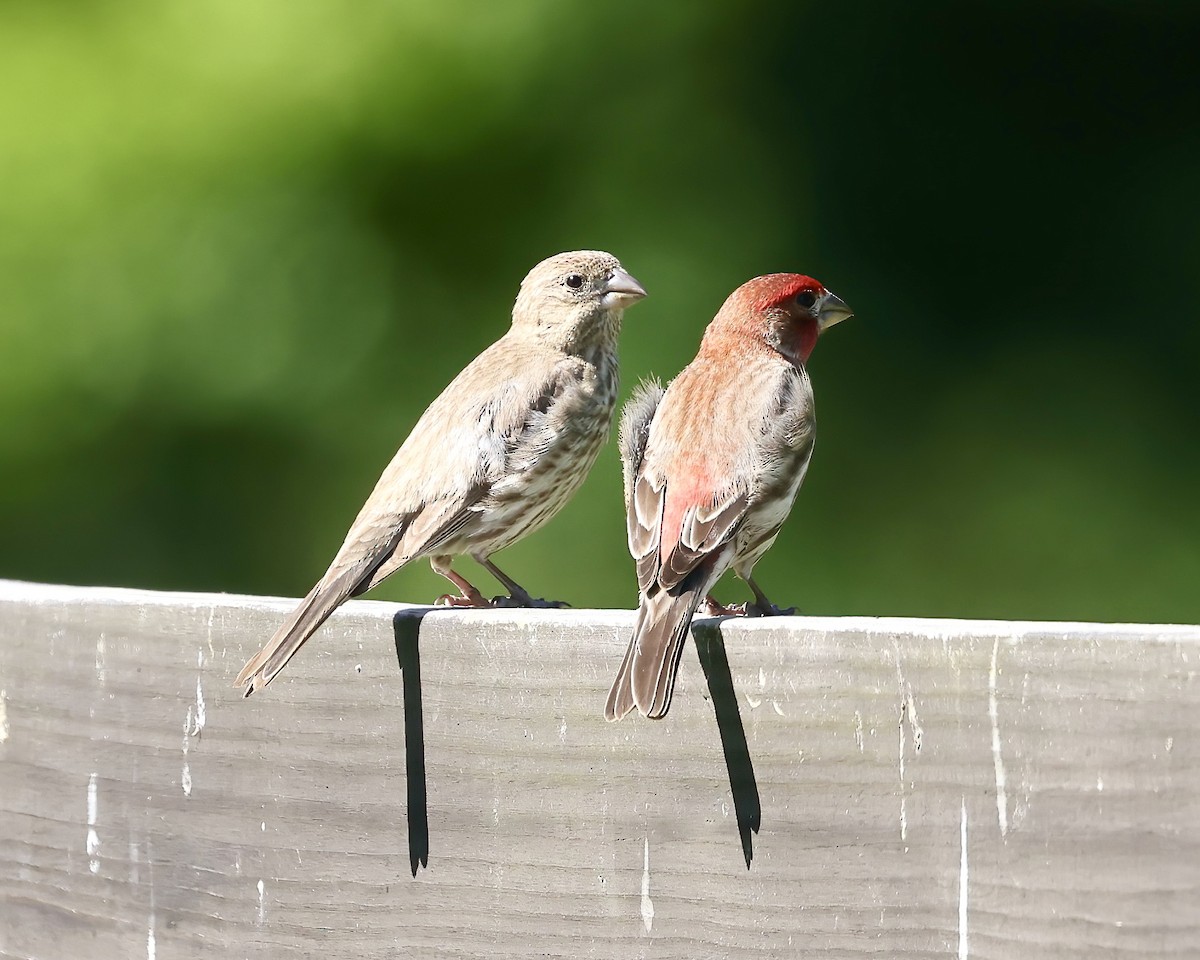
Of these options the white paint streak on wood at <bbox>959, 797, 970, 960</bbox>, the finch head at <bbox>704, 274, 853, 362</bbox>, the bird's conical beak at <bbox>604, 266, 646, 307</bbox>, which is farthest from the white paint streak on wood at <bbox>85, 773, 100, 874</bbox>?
the bird's conical beak at <bbox>604, 266, 646, 307</bbox>

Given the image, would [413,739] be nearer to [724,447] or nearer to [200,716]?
[200,716]

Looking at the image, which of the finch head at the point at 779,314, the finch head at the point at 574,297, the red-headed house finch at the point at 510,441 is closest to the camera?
the red-headed house finch at the point at 510,441

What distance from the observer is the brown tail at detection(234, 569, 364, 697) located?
7.03ft

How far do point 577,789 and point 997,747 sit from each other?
508 mm

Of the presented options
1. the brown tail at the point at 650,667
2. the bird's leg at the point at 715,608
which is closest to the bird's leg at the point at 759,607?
the bird's leg at the point at 715,608

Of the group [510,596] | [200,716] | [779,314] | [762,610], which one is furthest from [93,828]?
[779,314]

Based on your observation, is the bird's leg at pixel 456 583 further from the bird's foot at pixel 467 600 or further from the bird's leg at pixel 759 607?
the bird's leg at pixel 759 607

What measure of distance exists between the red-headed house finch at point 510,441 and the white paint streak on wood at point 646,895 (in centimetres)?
117

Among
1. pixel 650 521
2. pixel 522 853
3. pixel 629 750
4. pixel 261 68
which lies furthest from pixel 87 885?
pixel 261 68

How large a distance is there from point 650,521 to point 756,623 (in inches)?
32.4

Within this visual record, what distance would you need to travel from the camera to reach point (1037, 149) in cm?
605

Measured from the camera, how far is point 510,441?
3438mm

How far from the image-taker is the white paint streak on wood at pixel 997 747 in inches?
65.4

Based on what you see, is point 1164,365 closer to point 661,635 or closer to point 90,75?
point 90,75
